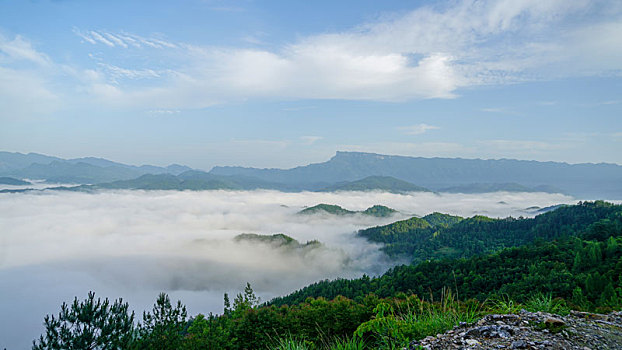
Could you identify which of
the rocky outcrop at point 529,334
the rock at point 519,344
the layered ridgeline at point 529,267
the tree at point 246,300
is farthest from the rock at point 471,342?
the tree at point 246,300

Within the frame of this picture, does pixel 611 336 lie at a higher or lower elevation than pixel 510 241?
higher

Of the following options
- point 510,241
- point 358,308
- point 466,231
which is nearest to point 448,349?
point 358,308

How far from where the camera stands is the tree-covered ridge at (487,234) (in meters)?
114

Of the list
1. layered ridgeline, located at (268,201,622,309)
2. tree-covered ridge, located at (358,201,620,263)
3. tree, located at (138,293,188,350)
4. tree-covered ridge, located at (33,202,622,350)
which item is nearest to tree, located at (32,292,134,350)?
tree-covered ridge, located at (33,202,622,350)

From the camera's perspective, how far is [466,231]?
523ft

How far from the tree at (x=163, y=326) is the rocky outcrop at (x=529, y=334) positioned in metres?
15.9

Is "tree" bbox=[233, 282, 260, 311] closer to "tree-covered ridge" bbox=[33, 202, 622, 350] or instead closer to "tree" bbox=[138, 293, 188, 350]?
"tree-covered ridge" bbox=[33, 202, 622, 350]

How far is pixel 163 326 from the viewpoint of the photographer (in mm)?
18031

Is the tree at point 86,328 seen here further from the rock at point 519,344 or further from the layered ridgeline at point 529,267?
the rock at point 519,344

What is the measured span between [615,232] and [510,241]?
71.8 meters

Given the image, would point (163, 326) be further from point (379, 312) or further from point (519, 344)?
point (519, 344)

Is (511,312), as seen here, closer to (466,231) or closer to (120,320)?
(120,320)

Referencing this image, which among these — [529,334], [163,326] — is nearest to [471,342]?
[529,334]

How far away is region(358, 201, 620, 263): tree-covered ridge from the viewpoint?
114m
